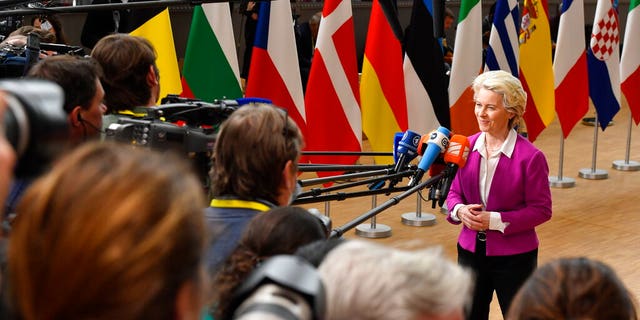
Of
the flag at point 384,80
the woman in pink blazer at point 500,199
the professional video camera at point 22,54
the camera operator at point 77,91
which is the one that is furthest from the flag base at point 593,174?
the camera operator at point 77,91

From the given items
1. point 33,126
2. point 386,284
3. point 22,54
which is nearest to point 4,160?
point 33,126

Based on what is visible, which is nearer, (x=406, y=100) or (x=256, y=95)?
(x=256, y=95)

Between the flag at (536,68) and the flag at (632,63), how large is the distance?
1.05 m

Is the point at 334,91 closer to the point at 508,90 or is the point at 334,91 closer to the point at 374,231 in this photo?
the point at 374,231

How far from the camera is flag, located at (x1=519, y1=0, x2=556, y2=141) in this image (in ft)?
21.7

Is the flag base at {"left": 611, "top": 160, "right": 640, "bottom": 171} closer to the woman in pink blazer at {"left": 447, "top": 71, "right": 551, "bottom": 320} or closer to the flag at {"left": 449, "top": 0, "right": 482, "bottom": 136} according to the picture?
the flag at {"left": 449, "top": 0, "right": 482, "bottom": 136}

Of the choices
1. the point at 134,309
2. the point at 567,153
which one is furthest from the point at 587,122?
A: the point at 134,309

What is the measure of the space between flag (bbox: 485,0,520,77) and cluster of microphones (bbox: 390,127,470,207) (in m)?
2.82

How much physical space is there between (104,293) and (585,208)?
19.7ft

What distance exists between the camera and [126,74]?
279cm

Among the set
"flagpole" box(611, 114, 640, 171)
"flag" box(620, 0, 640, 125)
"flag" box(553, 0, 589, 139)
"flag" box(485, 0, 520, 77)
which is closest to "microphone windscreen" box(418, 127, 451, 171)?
"flag" box(485, 0, 520, 77)

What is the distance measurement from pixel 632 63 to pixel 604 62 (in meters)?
0.44

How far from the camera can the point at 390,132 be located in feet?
19.2

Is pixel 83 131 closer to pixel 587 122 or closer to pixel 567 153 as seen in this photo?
pixel 567 153
